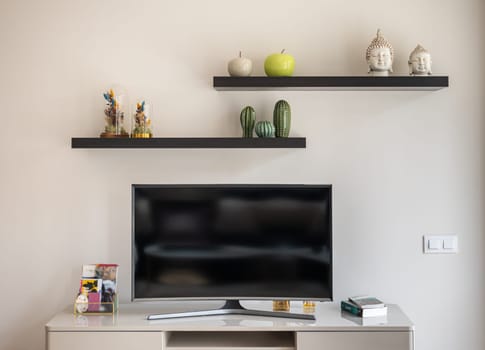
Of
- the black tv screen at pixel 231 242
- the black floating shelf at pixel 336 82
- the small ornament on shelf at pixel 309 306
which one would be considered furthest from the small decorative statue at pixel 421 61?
the small ornament on shelf at pixel 309 306

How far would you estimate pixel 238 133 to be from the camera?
3.07 metres

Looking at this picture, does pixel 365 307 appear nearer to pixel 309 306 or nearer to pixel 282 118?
pixel 309 306

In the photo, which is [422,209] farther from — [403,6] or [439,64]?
[403,6]

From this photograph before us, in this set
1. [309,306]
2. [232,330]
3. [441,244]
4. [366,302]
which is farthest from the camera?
[441,244]

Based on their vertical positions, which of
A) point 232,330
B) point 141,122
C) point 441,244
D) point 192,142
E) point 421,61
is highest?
point 421,61

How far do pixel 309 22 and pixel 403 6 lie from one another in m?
0.50

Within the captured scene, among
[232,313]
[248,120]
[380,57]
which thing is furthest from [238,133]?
[232,313]

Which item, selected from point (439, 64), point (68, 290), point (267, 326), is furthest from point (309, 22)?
point (68, 290)

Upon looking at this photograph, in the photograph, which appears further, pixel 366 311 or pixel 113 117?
pixel 113 117

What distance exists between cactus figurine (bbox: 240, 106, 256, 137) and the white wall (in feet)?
0.43

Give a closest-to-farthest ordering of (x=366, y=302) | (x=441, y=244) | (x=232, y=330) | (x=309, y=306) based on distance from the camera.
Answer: (x=232, y=330), (x=366, y=302), (x=309, y=306), (x=441, y=244)

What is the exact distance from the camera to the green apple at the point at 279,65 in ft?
9.46

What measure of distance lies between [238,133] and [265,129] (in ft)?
0.73

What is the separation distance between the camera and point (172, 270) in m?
2.86
